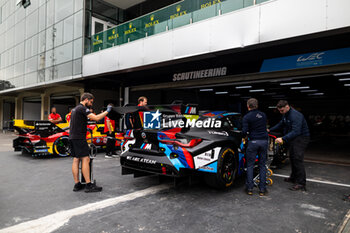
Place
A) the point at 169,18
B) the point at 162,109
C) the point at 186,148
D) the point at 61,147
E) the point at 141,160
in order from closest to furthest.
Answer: the point at 186,148 < the point at 141,160 < the point at 162,109 < the point at 61,147 < the point at 169,18

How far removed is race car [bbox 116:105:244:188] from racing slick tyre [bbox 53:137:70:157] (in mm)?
4233

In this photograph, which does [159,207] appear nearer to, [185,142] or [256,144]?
[185,142]

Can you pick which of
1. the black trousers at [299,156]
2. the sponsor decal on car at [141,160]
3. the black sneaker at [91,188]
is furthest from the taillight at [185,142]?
the black trousers at [299,156]

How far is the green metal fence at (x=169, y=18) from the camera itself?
7998mm

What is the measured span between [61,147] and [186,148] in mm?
5654

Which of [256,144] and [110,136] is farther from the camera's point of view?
[110,136]

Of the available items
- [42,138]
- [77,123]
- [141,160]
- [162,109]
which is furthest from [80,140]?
[42,138]

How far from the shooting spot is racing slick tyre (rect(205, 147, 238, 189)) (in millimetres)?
3912

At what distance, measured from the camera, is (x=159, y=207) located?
3422 mm

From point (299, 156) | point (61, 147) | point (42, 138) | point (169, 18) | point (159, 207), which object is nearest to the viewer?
point (159, 207)

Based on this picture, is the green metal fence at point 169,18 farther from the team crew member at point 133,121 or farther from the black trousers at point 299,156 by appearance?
the team crew member at point 133,121

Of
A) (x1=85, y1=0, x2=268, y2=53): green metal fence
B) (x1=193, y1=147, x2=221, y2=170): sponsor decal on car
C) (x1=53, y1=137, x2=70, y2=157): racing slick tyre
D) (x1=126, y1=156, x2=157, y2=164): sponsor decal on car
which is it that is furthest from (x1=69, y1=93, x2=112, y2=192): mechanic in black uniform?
(x1=85, y1=0, x2=268, y2=53): green metal fence

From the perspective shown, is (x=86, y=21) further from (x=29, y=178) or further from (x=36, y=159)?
(x=29, y=178)

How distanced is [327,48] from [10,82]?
25.5 metres
